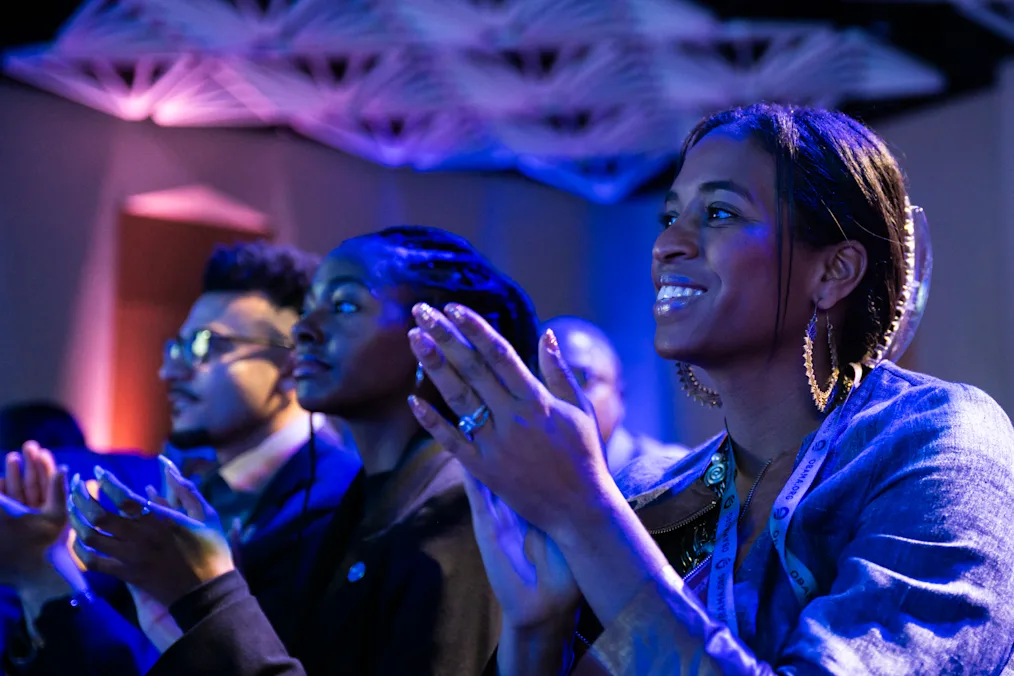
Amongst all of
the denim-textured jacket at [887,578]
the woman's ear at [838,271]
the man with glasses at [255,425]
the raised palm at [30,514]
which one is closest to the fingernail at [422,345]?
the denim-textured jacket at [887,578]

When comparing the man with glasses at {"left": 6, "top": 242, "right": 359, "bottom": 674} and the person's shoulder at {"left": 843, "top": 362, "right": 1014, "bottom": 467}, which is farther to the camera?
the man with glasses at {"left": 6, "top": 242, "right": 359, "bottom": 674}

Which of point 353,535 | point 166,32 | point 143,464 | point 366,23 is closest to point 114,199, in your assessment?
point 166,32

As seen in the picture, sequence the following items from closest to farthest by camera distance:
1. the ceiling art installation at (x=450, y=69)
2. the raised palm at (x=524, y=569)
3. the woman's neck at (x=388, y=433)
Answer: the raised palm at (x=524, y=569), the woman's neck at (x=388, y=433), the ceiling art installation at (x=450, y=69)

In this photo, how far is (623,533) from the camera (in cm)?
120

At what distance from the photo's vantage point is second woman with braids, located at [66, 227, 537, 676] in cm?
178

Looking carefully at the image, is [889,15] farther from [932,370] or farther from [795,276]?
[795,276]

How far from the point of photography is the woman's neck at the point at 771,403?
1.52m

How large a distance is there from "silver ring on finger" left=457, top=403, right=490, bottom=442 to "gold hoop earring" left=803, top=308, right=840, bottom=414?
1.76 feet

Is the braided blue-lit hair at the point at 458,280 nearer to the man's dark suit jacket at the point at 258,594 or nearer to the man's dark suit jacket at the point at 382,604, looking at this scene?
the man's dark suit jacket at the point at 382,604

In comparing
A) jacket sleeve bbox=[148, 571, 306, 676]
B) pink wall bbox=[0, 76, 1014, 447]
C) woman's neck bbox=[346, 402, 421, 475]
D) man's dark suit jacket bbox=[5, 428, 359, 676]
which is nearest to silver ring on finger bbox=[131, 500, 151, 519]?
jacket sleeve bbox=[148, 571, 306, 676]

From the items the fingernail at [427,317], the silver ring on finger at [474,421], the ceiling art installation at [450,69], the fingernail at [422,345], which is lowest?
the silver ring on finger at [474,421]

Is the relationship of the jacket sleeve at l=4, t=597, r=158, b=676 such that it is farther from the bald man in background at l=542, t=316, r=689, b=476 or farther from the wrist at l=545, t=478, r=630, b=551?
the bald man in background at l=542, t=316, r=689, b=476

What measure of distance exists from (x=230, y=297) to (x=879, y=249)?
2165 millimetres

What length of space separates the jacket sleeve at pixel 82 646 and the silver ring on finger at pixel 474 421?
126 centimetres
